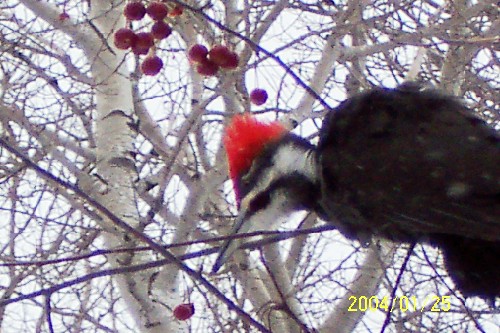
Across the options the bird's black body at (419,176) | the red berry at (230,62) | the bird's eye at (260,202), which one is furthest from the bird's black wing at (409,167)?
the red berry at (230,62)

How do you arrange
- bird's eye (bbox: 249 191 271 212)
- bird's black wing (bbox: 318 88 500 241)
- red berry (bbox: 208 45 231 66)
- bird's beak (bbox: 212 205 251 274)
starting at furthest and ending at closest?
red berry (bbox: 208 45 231 66) < bird's eye (bbox: 249 191 271 212) < bird's beak (bbox: 212 205 251 274) < bird's black wing (bbox: 318 88 500 241)

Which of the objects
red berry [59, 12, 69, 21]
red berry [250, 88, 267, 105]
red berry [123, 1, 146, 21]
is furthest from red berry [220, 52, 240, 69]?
red berry [59, 12, 69, 21]

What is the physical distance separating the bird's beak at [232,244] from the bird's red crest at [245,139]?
11 centimetres

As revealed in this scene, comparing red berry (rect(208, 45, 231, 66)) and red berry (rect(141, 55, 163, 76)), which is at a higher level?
red berry (rect(141, 55, 163, 76))

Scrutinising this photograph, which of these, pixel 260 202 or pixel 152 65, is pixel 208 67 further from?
pixel 260 202

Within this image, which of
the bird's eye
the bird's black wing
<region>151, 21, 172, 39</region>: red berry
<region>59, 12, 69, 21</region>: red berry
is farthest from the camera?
<region>59, 12, 69, 21</region>: red berry

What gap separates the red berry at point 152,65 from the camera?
2277 millimetres

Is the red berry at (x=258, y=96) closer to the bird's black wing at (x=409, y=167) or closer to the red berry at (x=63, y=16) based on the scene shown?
the bird's black wing at (x=409, y=167)

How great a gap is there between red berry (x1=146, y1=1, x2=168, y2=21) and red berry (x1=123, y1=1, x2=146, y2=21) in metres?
0.03

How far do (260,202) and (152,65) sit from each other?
0.70 m

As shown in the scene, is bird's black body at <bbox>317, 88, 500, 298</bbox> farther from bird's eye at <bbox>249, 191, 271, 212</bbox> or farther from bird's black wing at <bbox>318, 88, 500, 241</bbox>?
bird's eye at <bbox>249, 191, 271, 212</bbox>

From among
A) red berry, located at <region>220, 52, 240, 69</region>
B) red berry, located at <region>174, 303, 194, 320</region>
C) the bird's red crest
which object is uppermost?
red berry, located at <region>220, 52, 240, 69</region>

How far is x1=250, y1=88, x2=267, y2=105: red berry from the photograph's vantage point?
89.5 inches

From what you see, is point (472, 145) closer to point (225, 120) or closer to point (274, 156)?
point (274, 156)
